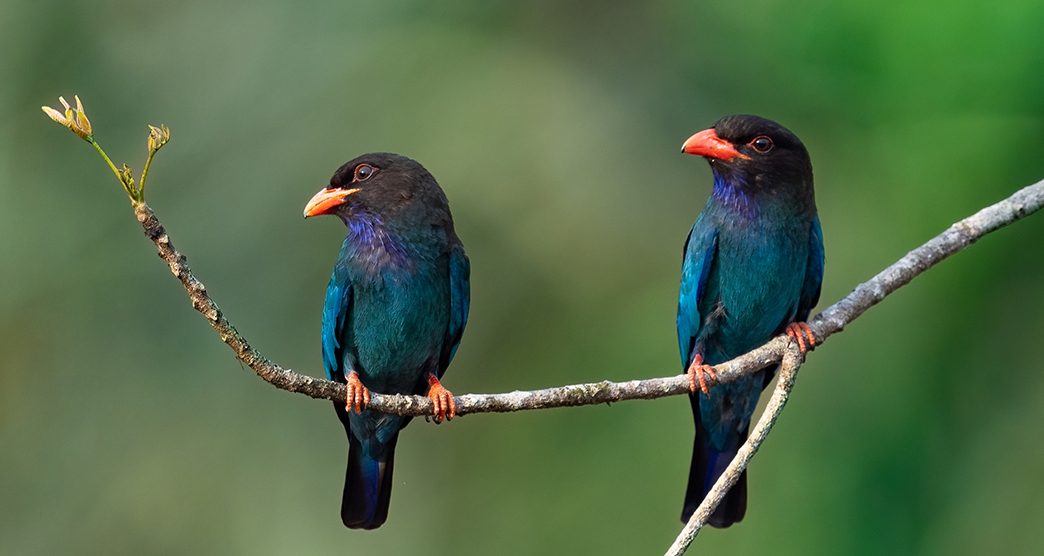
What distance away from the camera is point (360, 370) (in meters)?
4.52

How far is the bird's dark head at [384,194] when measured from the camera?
14.7 feet

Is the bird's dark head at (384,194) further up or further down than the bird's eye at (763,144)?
further down

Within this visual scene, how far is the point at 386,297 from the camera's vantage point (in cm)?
444

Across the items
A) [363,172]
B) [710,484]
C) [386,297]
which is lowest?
[710,484]

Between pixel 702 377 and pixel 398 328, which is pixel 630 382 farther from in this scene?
pixel 398 328

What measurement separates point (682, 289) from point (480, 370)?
327cm

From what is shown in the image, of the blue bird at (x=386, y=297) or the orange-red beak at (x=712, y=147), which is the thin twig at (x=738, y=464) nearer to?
the orange-red beak at (x=712, y=147)

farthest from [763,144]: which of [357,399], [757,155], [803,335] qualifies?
[357,399]

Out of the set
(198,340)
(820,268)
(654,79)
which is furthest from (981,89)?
(198,340)

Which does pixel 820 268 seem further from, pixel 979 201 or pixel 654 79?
pixel 654 79

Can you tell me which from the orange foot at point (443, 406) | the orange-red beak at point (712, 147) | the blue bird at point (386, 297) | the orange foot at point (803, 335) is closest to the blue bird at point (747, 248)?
the orange-red beak at point (712, 147)

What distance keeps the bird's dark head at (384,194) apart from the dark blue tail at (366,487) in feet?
2.44

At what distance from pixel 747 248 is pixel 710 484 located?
94cm

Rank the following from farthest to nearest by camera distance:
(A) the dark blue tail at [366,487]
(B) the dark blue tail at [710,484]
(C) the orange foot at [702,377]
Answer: (B) the dark blue tail at [710,484]
(A) the dark blue tail at [366,487]
(C) the orange foot at [702,377]
